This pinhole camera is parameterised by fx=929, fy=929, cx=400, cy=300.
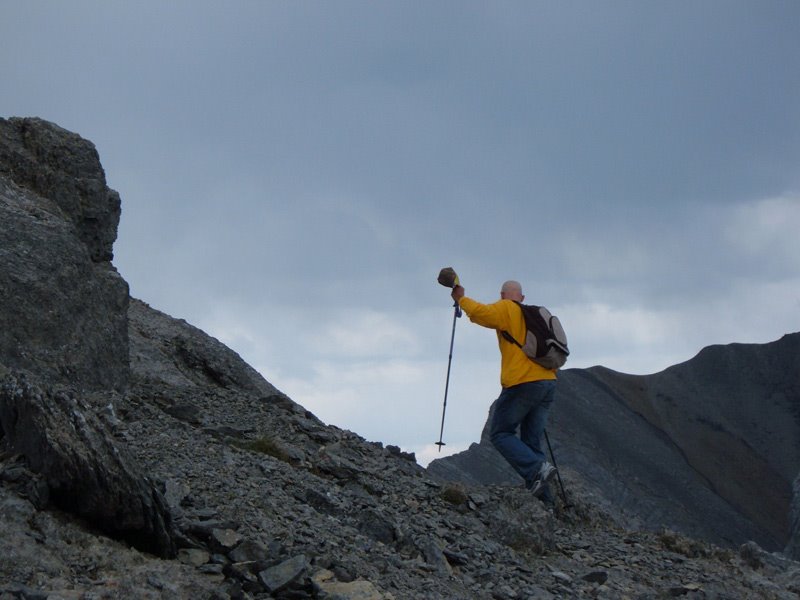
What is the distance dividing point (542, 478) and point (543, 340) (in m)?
1.69

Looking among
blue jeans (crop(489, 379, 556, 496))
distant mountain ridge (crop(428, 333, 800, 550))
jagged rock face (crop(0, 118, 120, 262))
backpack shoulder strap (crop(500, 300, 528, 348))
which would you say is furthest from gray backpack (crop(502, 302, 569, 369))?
distant mountain ridge (crop(428, 333, 800, 550))

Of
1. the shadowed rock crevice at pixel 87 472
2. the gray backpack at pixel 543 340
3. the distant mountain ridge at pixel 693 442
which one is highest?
the distant mountain ridge at pixel 693 442

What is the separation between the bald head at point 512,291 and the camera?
1216cm

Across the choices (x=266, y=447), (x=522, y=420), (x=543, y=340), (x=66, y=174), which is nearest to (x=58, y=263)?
(x=66, y=174)

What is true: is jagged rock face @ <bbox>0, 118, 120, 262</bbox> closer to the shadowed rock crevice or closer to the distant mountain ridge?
the shadowed rock crevice

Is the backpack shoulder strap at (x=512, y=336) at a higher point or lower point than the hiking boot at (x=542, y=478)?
higher

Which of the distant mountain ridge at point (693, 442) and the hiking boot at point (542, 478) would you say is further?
the distant mountain ridge at point (693, 442)

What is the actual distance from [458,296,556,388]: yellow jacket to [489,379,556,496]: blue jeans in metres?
0.11

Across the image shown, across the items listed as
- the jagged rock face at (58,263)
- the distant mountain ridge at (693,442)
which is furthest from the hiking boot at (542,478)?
the distant mountain ridge at (693,442)

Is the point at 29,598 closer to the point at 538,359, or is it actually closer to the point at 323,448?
the point at 323,448

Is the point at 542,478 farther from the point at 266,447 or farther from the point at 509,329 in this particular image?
the point at 266,447

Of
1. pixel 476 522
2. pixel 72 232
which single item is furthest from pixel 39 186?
pixel 476 522

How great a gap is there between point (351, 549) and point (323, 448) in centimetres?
317

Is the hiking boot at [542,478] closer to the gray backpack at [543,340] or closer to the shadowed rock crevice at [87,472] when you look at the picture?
the gray backpack at [543,340]
